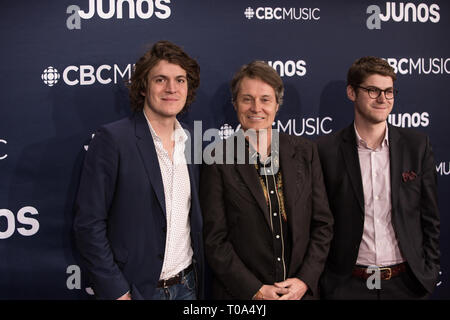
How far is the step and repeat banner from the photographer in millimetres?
2986

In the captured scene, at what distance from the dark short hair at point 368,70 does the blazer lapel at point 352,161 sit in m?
0.31

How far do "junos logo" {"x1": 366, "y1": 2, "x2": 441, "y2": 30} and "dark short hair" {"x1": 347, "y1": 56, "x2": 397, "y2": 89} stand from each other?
70cm

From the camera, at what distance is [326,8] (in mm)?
3365

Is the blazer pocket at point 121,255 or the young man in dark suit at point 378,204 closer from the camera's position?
the blazer pocket at point 121,255

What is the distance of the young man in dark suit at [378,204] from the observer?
9.02ft

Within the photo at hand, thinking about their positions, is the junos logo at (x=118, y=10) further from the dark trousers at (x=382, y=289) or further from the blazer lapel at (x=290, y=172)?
the dark trousers at (x=382, y=289)

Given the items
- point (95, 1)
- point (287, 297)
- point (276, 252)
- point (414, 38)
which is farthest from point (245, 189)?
point (414, 38)

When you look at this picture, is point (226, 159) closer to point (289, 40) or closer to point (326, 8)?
Result: point (289, 40)

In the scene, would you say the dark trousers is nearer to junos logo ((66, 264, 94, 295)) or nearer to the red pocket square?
the red pocket square

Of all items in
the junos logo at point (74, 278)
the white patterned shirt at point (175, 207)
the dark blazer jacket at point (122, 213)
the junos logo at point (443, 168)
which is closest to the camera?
the dark blazer jacket at point (122, 213)

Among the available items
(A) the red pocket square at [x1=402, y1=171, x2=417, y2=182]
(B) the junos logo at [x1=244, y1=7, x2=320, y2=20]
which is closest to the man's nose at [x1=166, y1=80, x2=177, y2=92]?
(B) the junos logo at [x1=244, y1=7, x2=320, y2=20]

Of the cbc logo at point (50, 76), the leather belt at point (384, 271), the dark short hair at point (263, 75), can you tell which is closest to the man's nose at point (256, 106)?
the dark short hair at point (263, 75)

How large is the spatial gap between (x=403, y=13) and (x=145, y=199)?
2.50m
